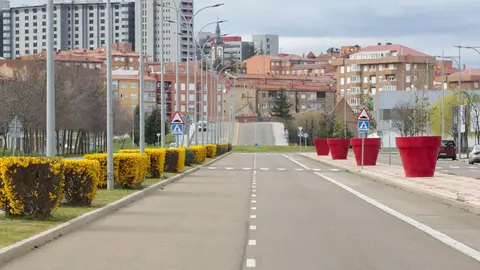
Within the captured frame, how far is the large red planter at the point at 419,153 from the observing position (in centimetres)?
3197

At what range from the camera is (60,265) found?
34.3 feet

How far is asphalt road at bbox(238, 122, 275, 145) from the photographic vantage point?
13675 centimetres

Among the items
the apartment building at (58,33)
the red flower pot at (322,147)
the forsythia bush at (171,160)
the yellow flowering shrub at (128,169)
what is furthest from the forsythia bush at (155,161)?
the apartment building at (58,33)

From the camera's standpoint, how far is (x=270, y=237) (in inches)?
536

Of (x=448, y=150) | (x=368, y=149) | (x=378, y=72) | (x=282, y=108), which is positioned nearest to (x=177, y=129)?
(x=368, y=149)

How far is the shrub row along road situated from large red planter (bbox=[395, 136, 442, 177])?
9070 mm

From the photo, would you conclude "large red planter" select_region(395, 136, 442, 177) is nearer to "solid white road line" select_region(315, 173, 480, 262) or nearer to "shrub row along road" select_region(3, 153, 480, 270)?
"shrub row along road" select_region(3, 153, 480, 270)

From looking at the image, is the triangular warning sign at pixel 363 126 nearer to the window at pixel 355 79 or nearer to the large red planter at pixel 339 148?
the large red planter at pixel 339 148

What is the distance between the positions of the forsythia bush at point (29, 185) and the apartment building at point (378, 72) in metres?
152

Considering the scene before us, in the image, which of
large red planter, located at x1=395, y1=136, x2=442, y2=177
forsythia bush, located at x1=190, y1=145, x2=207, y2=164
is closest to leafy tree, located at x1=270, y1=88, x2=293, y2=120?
forsythia bush, located at x1=190, y1=145, x2=207, y2=164

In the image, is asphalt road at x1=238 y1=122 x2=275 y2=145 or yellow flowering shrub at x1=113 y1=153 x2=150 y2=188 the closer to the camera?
yellow flowering shrub at x1=113 y1=153 x2=150 y2=188

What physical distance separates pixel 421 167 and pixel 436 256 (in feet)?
72.0

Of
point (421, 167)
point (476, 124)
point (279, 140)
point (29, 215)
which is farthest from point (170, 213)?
point (279, 140)

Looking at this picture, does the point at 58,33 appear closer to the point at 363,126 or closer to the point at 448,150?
the point at 448,150
